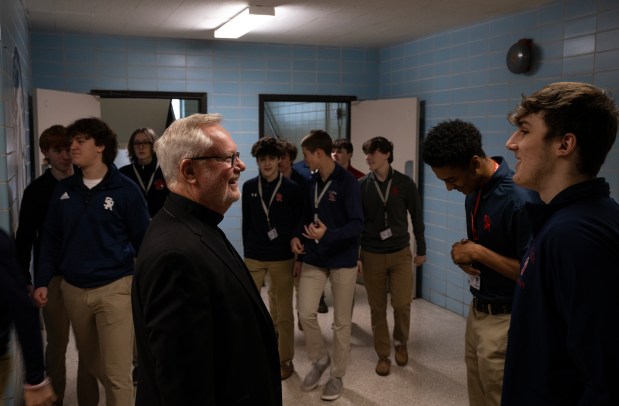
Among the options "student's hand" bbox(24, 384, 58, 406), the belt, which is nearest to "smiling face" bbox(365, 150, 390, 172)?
the belt

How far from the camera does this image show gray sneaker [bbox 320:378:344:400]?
Answer: 3.57 m

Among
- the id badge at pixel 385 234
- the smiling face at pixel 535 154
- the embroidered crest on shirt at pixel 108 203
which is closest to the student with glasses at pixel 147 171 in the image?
the embroidered crest on shirt at pixel 108 203

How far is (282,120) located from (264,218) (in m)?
4.96

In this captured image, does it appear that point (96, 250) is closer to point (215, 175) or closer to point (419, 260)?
point (215, 175)

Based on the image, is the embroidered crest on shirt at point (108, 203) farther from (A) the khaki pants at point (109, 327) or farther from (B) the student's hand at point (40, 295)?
(B) the student's hand at point (40, 295)

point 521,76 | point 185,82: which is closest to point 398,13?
point 521,76

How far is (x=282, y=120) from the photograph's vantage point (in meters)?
8.62

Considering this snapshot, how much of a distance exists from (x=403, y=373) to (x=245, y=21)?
3185 mm

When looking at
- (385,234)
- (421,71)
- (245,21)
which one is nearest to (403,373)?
(385,234)

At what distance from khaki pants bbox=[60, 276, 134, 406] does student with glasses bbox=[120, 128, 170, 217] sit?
Result: 5.19ft

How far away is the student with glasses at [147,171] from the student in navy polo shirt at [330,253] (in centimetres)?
127

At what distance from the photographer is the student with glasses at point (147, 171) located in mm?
4332

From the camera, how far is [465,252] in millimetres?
2238

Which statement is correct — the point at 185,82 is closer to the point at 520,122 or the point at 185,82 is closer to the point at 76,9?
the point at 76,9
